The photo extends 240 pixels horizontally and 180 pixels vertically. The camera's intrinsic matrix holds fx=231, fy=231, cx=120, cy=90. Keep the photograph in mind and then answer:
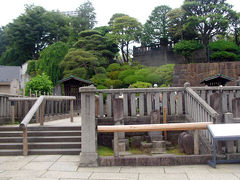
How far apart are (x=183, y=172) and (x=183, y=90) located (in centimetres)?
308

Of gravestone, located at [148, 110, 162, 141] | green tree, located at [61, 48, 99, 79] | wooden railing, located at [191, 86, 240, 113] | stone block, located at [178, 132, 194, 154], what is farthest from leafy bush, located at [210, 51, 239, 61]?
stone block, located at [178, 132, 194, 154]

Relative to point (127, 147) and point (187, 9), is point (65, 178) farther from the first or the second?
point (187, 9)

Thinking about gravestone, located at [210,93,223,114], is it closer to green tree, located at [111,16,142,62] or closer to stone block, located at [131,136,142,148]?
stone block, located at [131,136,142,148]

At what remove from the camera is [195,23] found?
26938mm

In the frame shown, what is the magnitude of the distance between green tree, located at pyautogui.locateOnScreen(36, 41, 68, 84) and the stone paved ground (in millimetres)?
25538

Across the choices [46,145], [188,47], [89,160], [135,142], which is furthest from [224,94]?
[188,47]

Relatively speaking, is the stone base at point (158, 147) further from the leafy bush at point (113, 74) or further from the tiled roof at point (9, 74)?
the tiled roof at point (9, 74)

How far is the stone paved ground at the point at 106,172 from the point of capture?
457 centimetres

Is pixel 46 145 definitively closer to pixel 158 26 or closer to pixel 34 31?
pixel 158 26

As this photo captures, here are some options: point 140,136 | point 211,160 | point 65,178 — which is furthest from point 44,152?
point 211,160

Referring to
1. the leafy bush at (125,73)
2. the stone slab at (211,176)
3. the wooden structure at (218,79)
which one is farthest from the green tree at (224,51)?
the stone slab at (211,176)

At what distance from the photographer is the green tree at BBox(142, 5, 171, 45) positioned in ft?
105

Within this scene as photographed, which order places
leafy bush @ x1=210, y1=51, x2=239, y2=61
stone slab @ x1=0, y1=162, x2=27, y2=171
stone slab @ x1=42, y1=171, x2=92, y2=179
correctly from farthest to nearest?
leafy bush @ x1=210, y1=51, x2=239, y2=61, stone slab @ x1=0, y1=162, x2=27, y2=171, stone slab @ x1=42, y1=171, x2=92, y2=179

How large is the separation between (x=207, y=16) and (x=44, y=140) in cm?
2473
